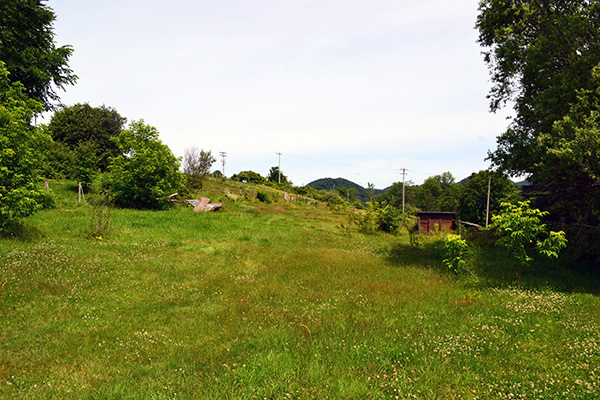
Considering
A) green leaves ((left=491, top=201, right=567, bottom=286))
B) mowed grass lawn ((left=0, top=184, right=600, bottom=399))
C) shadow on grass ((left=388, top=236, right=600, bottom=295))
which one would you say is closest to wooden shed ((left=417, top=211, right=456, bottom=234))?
shadow on grass ((left=388, top=236, right=600, bottom=295))

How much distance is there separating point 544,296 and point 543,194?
38.1 ft

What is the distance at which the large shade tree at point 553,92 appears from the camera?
10.8 m

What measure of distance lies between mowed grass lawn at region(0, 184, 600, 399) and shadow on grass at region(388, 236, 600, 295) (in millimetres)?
511

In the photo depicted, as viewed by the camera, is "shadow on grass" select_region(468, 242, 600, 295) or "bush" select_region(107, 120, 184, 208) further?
"bush" select_region(107, 120, 184, 208)

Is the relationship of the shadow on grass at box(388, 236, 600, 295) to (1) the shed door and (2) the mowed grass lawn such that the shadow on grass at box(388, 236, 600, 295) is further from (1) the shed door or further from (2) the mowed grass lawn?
(1) the shed door

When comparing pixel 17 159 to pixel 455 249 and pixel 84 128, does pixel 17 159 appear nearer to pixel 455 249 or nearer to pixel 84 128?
pixel 455 249

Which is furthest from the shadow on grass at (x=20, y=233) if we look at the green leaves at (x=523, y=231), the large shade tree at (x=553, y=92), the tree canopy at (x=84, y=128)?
the tree canopy at (x=84, y=128)

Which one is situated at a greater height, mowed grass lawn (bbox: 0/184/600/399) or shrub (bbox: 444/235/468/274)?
shrub (bbox: 444/235/468/274)

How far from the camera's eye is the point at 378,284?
10758 mm

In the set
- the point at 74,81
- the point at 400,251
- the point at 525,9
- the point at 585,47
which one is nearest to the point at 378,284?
the point at 400,251

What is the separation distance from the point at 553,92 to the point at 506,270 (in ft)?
25.3

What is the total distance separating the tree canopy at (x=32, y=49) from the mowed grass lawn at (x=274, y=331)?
644 inches

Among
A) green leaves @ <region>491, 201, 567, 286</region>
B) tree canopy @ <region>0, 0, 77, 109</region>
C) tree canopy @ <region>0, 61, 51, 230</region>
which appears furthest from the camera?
tree canopy @ <region>0, 0, 77, 109</region>

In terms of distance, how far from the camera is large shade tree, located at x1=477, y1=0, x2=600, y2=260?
10.8 meters
